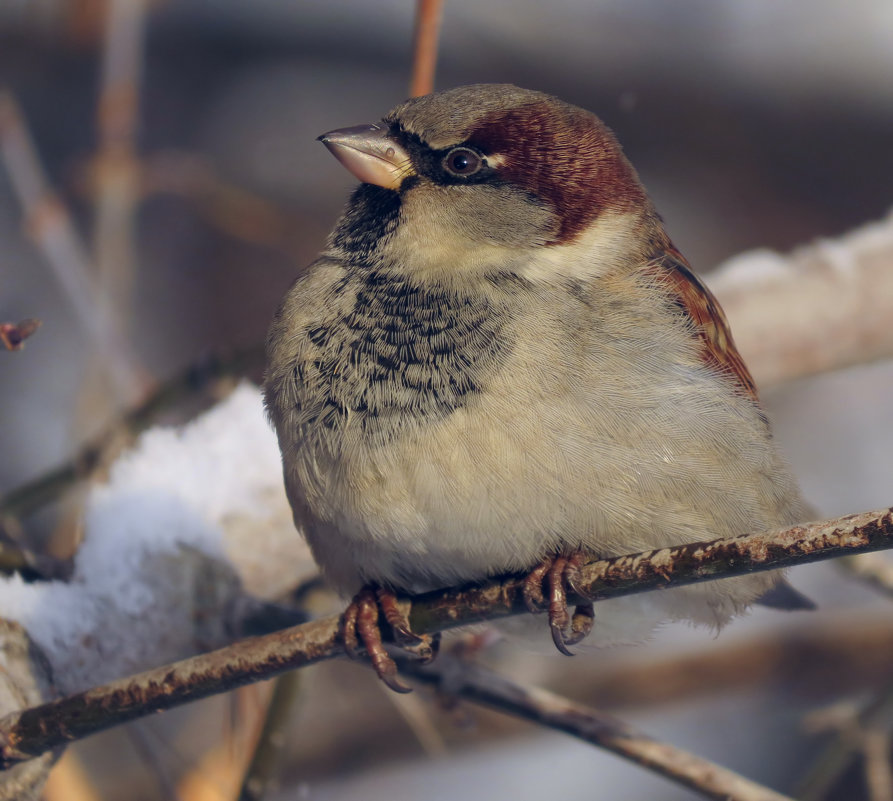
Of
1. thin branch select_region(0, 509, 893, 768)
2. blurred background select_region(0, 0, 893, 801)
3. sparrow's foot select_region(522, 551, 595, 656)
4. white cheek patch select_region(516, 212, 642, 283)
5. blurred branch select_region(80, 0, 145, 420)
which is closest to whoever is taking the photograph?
thin branch select_region(0, 509, 893, 768)

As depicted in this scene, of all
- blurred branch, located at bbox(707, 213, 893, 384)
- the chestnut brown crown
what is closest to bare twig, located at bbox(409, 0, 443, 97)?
the chestnut brown crown

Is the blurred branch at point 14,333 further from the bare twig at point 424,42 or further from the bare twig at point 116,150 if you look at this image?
the bare twig at point 116,150

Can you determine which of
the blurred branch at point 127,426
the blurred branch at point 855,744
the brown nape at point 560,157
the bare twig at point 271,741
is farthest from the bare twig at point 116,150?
the blurred branch at point 855,744

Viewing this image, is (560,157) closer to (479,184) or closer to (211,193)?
(479,184)

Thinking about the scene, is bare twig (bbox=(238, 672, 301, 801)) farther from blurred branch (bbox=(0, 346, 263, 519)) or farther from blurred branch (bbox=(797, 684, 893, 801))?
blurred branch (bbox=(797, 684, 893, 801))

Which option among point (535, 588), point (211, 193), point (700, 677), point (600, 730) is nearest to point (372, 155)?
point (535, 588)

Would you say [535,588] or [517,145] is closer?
[535,588]
